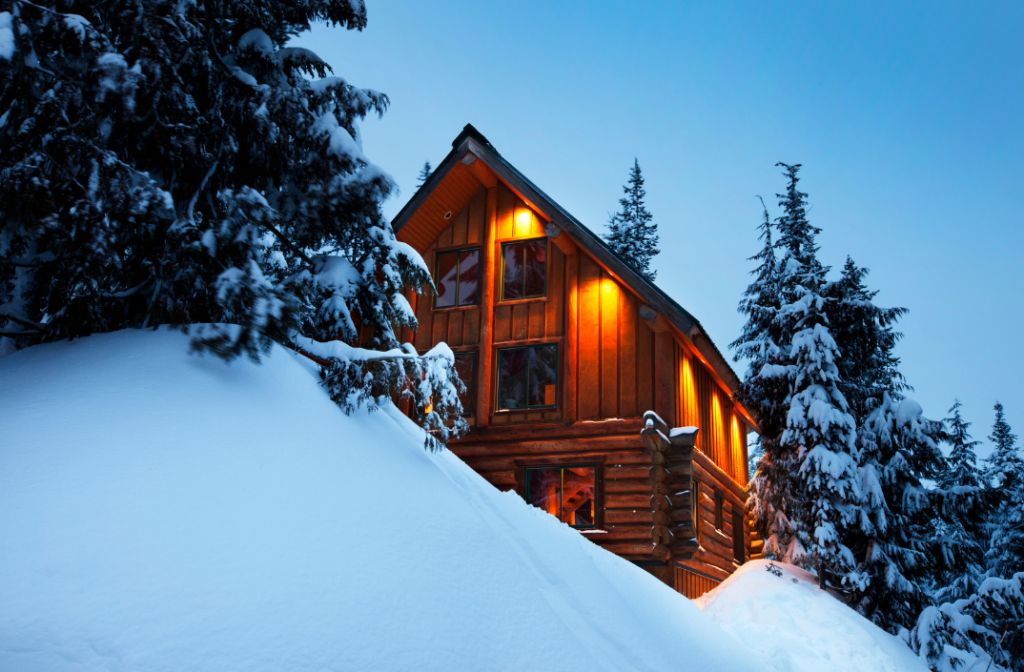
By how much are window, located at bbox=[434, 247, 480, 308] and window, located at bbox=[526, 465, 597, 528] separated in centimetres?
433

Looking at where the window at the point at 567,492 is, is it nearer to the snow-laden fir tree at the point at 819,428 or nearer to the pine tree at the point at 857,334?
the snow-laden fir tree at the point at 819,428

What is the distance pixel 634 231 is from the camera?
29797 millimetres

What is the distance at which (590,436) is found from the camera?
46.9 ft

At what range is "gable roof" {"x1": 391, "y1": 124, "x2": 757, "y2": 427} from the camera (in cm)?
1427

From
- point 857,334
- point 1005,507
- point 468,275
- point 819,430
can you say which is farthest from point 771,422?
point 1005,507

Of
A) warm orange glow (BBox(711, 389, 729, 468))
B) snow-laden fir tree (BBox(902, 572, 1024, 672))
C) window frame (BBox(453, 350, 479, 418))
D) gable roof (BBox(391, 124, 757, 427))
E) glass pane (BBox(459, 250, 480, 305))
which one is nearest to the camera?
snow-laden fir tree (BBox(902, 572, 1024, 672))

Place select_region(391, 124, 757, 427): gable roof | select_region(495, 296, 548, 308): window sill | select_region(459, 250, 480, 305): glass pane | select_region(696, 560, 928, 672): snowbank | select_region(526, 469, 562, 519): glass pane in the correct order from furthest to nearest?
1. select_region(459, 250, 480, 305): glass pane
2. select_region(495, 296, 548, 308): window sill
3. select_region(526, 469, 562, 519): glass pane
4. select_region(391, 124, 757, 427): gable roof
5. select_region(696, 560, 928, 672): snowbank

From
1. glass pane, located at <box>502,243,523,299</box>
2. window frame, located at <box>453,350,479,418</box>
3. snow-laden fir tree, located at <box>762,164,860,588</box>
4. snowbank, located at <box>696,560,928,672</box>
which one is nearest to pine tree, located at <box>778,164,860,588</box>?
snow-laden fir tree, located at <box>762,164,860,588</box>

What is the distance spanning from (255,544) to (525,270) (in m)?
12.4

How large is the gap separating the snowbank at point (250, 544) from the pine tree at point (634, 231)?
2334 cm

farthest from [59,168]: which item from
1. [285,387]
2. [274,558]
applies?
[274,558]

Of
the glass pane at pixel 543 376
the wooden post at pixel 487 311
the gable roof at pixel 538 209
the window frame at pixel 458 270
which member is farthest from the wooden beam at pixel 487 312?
the glass pane at pixel 543 376

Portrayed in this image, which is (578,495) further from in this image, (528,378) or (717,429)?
(717,429)

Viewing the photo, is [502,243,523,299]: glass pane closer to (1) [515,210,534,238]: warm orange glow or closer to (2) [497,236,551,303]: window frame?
(2) [497,236,551,303]: window frame
